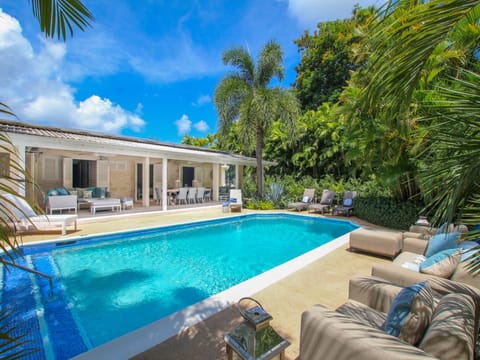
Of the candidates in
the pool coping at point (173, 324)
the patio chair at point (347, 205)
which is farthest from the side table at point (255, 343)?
the patio chair at point (347, 205)

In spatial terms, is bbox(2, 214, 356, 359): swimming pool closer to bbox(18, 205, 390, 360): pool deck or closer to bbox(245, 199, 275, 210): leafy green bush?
bbox(18, 205, 390, 360): pool deck

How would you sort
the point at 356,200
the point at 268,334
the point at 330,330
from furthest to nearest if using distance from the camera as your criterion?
the point at 356,200 < the point at 268,334 < the point at 330,330

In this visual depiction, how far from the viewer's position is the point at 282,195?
1614 cm

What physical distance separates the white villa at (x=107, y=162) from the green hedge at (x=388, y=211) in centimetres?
914

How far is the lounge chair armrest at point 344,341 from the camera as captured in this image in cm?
157

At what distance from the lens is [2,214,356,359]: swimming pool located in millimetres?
4035

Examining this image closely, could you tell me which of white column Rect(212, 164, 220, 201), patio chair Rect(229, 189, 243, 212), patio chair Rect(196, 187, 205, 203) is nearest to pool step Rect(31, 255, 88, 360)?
patio chair Rect(229, 189, 243, 212)

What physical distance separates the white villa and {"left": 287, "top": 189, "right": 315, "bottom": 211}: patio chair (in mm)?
5423

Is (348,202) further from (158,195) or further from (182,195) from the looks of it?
(158,195)

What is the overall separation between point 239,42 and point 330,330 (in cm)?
1657

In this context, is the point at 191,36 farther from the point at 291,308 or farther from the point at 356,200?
the point at 291,308

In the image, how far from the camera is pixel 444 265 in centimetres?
360

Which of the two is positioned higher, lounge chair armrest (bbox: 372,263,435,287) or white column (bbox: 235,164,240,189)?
white column (bbox: 235,164,240,189)

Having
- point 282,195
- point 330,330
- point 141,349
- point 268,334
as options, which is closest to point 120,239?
point 141,349
